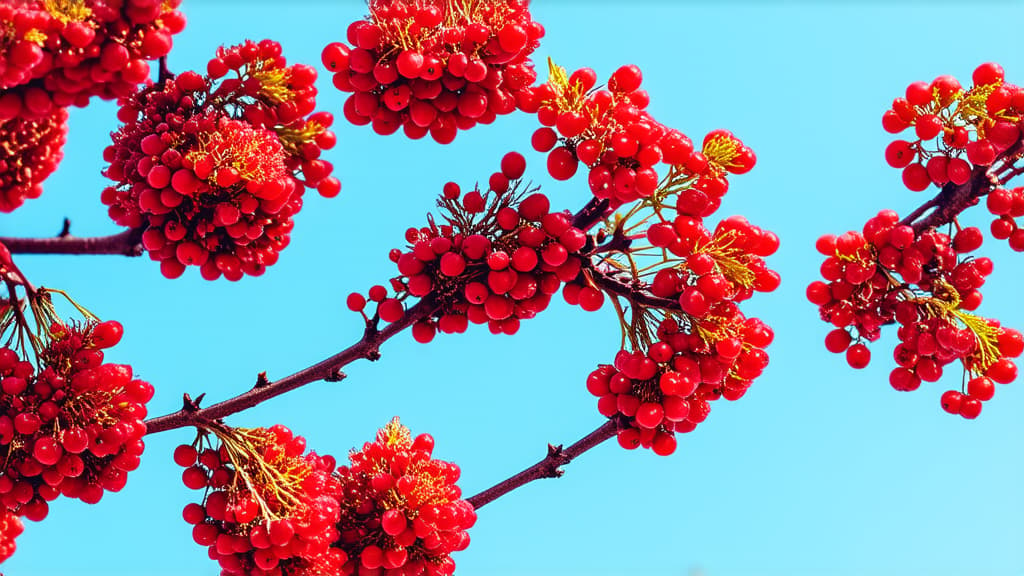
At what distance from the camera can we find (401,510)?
3.51 metres

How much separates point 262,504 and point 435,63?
174 cm

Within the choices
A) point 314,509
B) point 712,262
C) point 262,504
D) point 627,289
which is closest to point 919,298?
point 712,262

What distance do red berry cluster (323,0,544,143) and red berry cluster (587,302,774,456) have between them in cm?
105

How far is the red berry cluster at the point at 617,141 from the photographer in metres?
3.12

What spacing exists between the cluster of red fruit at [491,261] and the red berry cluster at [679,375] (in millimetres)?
408

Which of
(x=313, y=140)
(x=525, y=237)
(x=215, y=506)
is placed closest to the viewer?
(x=525, y=237)

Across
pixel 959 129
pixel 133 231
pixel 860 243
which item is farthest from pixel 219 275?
pixel 959 129

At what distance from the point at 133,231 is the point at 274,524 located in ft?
4.38

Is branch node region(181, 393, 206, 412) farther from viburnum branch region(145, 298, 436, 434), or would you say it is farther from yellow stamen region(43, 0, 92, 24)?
yellow stamen region(43, 0, 92, 24)

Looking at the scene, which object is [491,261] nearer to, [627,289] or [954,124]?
[627,289]

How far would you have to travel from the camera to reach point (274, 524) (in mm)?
3344

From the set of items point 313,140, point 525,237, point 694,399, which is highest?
point 313,140

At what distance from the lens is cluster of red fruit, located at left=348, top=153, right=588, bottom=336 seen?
3.25 metres

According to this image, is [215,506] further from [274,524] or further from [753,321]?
[753,321]
